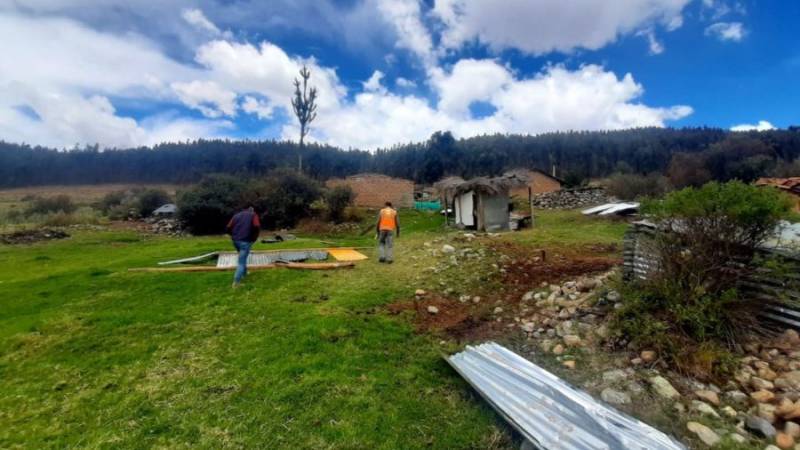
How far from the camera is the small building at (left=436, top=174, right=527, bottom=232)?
45.9 ft

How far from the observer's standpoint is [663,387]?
2.93 m

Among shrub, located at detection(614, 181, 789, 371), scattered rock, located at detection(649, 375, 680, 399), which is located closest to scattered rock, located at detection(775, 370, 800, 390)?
shrub, located at detection(614, 181, 789, 371)

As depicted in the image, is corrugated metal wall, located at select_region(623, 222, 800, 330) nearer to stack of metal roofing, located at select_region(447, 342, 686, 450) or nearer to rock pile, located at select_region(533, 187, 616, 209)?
stack of metal roofing, located at select_region(447, 342, 686, 450)

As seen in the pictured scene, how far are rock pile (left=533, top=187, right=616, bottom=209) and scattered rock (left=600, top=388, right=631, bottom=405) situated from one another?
23449mm

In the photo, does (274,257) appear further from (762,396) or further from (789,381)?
(789,381)

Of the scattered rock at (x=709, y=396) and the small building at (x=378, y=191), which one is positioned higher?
the small building at (x=378, y=191)

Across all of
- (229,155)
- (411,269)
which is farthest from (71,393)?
(229,155)

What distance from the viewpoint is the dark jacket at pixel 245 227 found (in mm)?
6609

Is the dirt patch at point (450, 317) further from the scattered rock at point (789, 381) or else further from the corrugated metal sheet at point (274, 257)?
the corrugated metal sheet at point (274, 257)

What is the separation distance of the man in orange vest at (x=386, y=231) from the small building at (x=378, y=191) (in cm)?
2140

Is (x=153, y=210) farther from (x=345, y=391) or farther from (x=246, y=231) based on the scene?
(x=345, y=391)

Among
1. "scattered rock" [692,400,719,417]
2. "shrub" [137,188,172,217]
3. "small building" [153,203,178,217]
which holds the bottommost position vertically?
"scattered rock" [692,400,719,417]

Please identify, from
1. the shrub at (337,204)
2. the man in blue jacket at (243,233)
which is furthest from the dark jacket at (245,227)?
the shrub at (337,204)

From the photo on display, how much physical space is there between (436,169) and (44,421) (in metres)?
46.8
